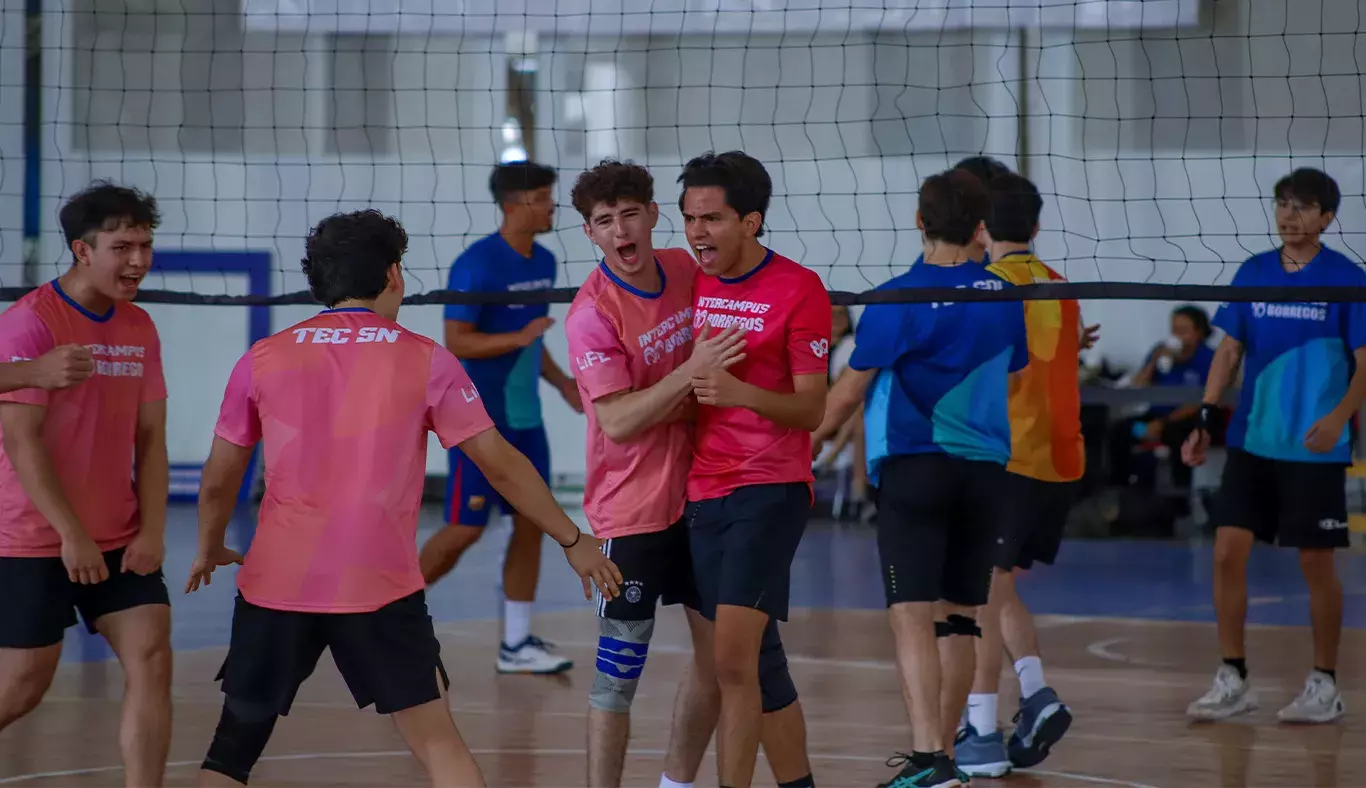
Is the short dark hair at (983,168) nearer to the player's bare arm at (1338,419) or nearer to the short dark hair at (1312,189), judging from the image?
the short dark hair at (1312,189)

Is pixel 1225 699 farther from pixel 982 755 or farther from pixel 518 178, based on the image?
pixel 518 178

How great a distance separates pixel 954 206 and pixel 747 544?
53.9 inches

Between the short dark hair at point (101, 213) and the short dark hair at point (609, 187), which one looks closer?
the short dark hair at point (609, 187)

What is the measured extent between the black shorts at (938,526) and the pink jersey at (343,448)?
173 centimetres

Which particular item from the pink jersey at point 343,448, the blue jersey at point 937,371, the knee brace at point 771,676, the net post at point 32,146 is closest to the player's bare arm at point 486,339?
the blue jersey at point 937,371

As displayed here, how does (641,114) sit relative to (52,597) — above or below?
above

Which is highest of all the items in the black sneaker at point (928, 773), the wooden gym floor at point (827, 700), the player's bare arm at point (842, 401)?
the player's bare arm at point (842, 401)

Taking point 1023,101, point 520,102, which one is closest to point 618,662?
point 1023,101

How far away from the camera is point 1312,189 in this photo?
6.05 m

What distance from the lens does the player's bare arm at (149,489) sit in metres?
4.29

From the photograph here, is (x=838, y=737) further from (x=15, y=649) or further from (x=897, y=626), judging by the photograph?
(x=15, y=649)

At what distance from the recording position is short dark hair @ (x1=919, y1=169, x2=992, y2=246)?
489 cm

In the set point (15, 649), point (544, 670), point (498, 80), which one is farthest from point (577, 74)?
point (15, 649)

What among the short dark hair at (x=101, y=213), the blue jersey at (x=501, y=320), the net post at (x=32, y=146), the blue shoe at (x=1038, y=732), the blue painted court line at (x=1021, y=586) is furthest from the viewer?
the net post at (x=32, y=146)
